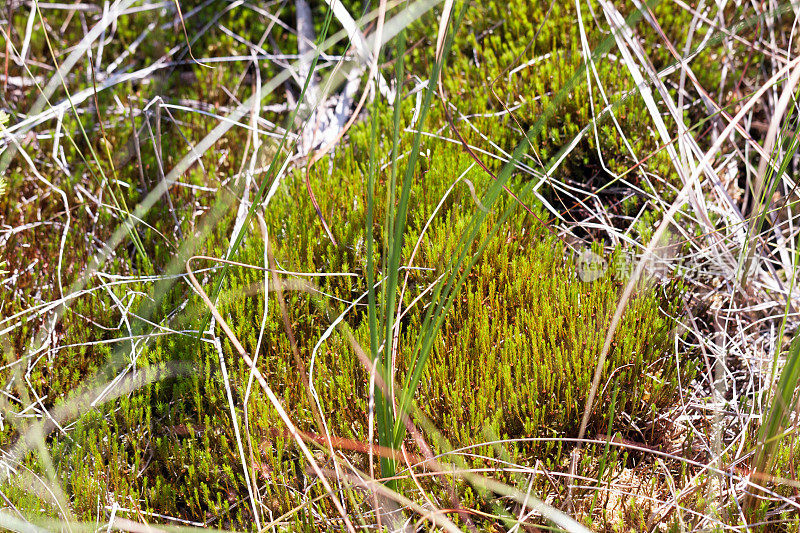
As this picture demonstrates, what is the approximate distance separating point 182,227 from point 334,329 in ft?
3.98

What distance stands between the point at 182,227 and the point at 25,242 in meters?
0.85

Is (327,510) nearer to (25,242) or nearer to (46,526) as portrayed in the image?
(46,526)

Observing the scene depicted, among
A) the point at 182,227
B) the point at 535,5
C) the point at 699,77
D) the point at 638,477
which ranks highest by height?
the point at 535,5

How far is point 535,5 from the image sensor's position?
406 cm

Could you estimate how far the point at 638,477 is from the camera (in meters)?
2.41

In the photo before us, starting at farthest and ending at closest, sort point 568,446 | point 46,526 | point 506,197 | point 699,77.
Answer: point 699,77 → point 506,197 → point 568,446 → point 46,526

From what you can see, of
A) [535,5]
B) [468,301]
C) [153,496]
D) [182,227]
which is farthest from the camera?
[535,5]

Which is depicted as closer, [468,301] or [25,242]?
[468,301]

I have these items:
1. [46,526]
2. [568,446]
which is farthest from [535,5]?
[46,526]

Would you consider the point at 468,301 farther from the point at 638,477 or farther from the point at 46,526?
the point at 46,526

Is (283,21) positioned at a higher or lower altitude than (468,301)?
higher

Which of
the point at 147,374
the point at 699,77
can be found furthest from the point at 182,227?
the point at 699,77

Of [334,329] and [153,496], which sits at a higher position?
[334,329]

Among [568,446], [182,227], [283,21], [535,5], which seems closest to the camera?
[568,446]
